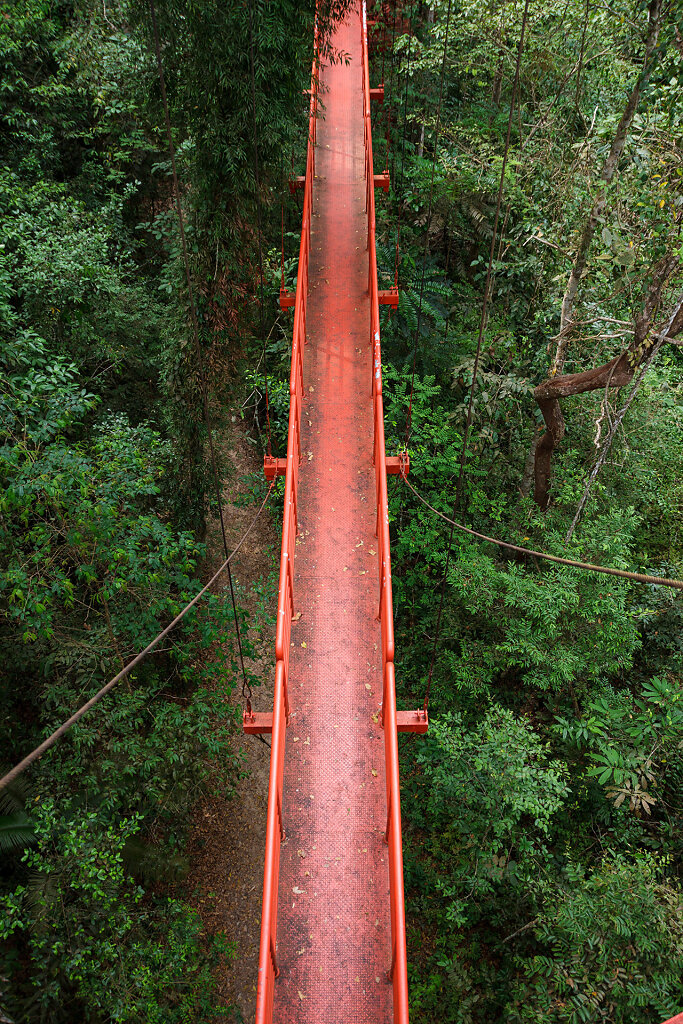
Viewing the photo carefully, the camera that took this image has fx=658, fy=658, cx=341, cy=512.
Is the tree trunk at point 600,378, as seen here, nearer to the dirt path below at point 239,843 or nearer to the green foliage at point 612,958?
the dirt path below at point 239,843

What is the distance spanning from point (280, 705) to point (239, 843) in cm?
508

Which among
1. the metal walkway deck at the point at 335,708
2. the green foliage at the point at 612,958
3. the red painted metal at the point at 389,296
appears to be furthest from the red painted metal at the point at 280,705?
the green foliage at the point at 612,958

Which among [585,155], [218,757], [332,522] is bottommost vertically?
[218,757]

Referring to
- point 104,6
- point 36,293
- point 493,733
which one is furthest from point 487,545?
point 104,6

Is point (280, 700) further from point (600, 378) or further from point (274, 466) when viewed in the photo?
point (600, 378)

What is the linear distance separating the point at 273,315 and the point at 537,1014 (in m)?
9.07

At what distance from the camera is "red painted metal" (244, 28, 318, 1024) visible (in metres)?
3.36

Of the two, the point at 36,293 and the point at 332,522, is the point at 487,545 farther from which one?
the point at 36,293

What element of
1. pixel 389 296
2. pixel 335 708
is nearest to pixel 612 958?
pixel 335 708

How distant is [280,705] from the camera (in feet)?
14.1

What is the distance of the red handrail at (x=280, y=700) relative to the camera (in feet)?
11.0

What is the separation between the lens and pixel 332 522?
5965 millimetres

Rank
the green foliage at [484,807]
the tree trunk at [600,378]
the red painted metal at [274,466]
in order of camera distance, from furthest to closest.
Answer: the tree trunk at [600,378]
the green foliage at [484,807]
the red painted metal at [274,466]

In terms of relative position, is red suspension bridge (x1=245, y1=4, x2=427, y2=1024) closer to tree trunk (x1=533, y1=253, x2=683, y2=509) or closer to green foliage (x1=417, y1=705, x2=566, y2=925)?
tree trunk (x1=533, y1=253, x2=683, y2=509)
